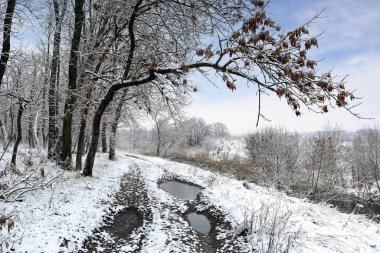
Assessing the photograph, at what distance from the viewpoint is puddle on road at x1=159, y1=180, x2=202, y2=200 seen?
1303 centimetres

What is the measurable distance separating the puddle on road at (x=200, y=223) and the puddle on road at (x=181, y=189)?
2494 mm

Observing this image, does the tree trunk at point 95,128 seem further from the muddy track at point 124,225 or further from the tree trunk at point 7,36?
the tree trunk at point 7,36

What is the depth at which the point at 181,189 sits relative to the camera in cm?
1484

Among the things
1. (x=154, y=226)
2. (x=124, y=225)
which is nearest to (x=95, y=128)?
(x=124, y=225)

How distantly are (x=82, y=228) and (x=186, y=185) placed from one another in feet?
31.0

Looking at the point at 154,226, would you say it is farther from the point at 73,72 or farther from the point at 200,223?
the point at 73,72

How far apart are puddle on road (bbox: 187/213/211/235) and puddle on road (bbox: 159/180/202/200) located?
8.18 ft

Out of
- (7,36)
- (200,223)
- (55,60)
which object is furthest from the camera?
(55,60)

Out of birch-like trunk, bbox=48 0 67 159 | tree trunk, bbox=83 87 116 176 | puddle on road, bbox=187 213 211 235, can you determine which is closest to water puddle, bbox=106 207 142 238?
puddle on road, bbox=187 213 211 235

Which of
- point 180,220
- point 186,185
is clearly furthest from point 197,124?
point 180,220

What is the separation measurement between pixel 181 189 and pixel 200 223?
555 cm

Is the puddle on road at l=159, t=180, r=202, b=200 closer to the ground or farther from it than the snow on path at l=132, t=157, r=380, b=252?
closer to the ground

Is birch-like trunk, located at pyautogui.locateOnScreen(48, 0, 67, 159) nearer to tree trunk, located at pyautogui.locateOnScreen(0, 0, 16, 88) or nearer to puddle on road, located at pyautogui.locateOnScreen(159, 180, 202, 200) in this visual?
tree trunk, located at pyautogui.locateOnScreen(0, 0, 16, 88)

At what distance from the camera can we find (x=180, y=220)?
923 centimetres
